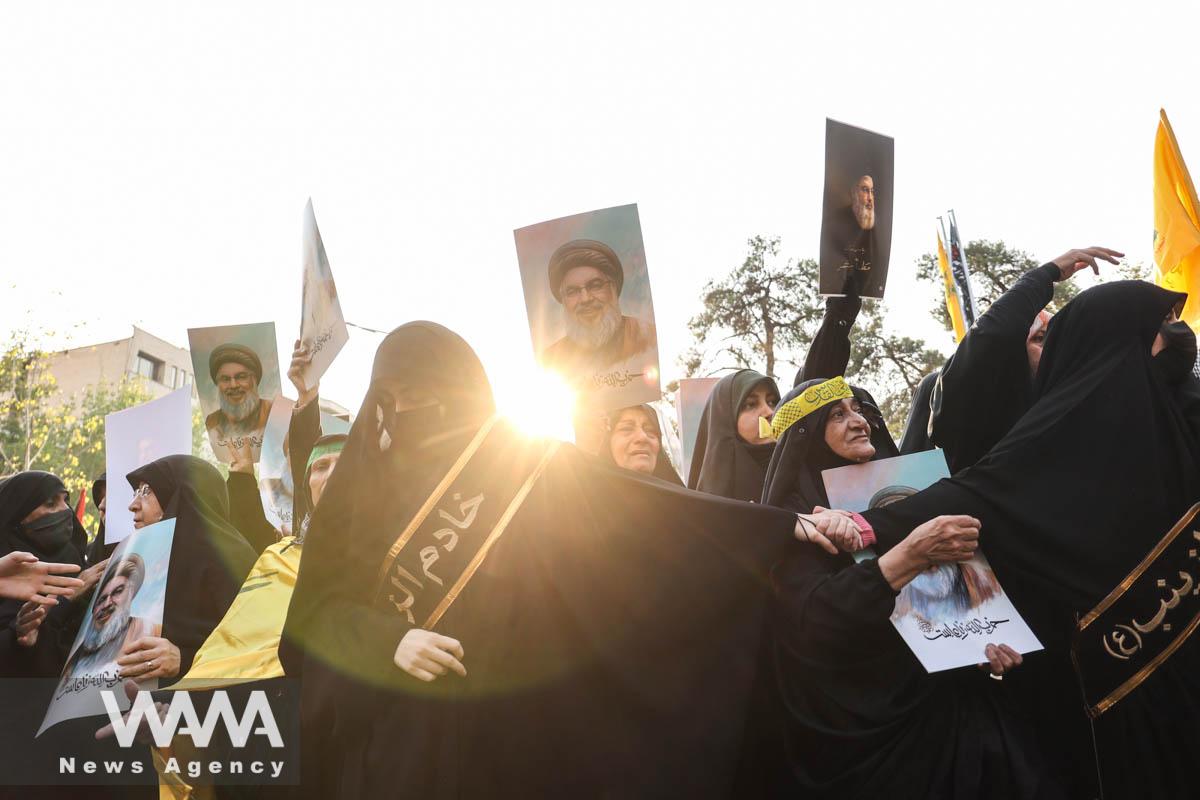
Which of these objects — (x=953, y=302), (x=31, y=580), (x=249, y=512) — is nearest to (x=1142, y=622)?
(x=953, y=302)

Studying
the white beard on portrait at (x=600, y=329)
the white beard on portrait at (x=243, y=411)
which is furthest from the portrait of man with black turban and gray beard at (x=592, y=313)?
the white beard on portrait at (x=243, y=411)

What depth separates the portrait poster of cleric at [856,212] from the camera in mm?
3545

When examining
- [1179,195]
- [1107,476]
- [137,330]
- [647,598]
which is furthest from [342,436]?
[137,330]

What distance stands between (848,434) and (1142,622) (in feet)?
3.54

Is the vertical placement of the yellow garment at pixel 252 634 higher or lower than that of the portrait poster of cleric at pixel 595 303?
lower

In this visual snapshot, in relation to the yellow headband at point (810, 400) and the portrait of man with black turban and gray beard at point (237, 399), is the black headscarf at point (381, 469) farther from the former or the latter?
the portrait of man with black turban and gray beard at point (237, 399)

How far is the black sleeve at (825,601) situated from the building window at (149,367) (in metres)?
47.3

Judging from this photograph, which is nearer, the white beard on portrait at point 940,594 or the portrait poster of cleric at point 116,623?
the white beard on portrait at point 940,594

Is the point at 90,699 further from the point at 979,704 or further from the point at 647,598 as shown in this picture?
the point at 979,704

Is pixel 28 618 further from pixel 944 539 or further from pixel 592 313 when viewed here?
pixel 944 539

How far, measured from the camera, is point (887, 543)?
8.84 ft

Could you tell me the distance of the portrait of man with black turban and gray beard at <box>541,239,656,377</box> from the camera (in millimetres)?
4055

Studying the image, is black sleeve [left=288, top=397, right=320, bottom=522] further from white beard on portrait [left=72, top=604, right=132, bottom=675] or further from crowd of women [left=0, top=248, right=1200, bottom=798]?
crowd of women [left=0, top=248, right=1200, bottom=798]

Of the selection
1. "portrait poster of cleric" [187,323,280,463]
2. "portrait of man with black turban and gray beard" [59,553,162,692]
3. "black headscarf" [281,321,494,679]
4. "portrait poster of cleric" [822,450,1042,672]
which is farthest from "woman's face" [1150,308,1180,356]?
"portrait poster of cleric" [187,323,280,463]
